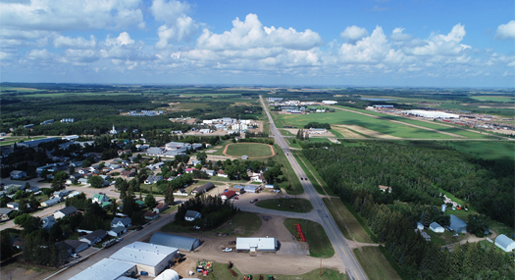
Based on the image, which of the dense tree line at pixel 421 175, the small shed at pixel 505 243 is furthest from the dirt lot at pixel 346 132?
the small shed at pixel 505 243

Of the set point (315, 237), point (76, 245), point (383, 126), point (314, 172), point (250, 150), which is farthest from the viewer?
point (383, 126)

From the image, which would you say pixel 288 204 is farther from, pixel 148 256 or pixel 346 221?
pixel 148 256

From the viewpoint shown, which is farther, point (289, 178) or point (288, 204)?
point (289, 178)

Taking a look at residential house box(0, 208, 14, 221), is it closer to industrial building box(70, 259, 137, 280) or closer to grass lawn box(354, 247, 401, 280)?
industrial building box(70, 259, 137, 280)

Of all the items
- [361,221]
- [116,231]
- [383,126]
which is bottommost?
[361,221]

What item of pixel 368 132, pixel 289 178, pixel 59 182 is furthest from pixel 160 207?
pixel 368 132

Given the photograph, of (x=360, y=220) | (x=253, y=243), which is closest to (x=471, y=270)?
(x=360, y=220)

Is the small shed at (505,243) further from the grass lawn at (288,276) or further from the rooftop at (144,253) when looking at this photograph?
the rooftop at (144,253)

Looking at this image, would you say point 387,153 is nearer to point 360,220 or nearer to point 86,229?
point 360,220
